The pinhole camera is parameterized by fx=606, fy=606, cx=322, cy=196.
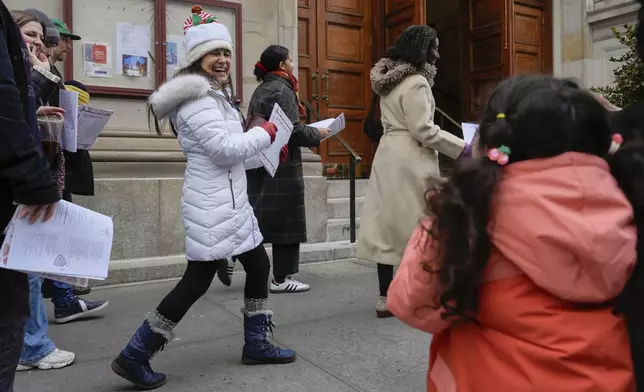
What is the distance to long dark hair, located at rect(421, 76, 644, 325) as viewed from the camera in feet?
4.29

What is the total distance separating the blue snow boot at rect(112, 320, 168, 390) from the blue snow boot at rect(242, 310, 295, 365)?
466mm

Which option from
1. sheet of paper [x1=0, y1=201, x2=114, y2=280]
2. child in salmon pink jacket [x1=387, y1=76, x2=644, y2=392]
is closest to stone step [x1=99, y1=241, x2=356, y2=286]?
sheet of paper [x1=0, y1=201, x2=114, y2=280]

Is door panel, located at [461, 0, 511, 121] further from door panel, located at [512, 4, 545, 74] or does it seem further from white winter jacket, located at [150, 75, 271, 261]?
white winter jacket, located at [150, 75, 271, 261]

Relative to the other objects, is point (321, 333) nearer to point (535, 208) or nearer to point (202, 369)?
point (202, 369)

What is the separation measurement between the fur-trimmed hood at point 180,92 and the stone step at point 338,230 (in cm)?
361

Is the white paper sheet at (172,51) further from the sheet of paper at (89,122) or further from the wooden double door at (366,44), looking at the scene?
the wooden double door at (366,44)

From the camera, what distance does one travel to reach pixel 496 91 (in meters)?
1.43

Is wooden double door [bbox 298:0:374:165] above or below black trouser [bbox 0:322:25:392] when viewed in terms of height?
above

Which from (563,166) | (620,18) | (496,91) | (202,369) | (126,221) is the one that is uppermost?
(620,18)

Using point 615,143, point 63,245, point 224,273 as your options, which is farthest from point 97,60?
point 615,143

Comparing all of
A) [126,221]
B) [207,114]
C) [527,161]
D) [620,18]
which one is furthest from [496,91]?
[620,18]

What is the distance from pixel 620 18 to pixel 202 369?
7510 mm

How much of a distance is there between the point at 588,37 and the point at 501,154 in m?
8.21

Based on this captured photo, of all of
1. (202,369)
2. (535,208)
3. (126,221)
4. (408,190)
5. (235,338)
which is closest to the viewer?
(535,208)
